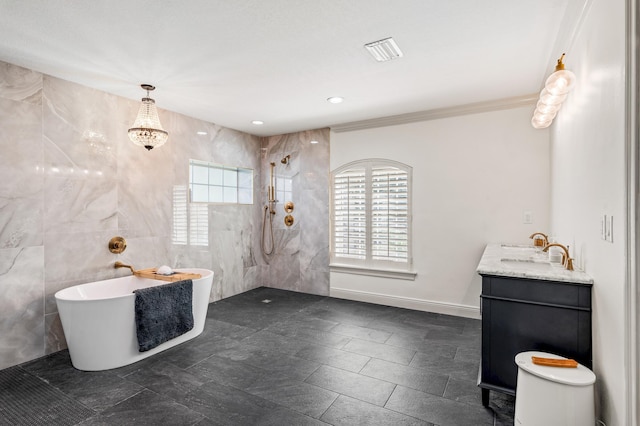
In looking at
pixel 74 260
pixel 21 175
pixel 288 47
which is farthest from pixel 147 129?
pixel 288 47

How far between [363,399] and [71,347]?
95.7 inches

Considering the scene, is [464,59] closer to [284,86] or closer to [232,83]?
[284,86]

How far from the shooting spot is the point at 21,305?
9.40ft

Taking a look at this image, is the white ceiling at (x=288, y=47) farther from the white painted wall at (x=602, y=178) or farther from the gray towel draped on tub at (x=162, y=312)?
the gray towel draped on tub at (x=162, y=312)

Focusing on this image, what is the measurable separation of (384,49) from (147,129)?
2290 mm

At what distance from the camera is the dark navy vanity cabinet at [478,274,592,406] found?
6.14 ft

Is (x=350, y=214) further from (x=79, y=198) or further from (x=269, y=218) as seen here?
(x=79, y=198)

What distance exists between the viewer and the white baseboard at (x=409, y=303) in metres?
4.02

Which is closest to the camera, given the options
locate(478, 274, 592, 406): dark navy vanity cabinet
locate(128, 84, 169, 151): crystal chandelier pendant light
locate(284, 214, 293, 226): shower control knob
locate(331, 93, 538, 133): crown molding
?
locate(478, 274, 592, 406): dark navy vanity cabinet

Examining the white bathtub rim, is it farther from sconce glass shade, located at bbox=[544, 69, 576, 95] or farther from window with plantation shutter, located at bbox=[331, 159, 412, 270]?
sconce glass shade, located at bbox=[544, 69, 576, 95]

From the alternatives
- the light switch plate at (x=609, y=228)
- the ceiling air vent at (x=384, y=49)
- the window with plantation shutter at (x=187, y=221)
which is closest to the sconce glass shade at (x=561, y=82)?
the light switch plate at (x=609, y=228)

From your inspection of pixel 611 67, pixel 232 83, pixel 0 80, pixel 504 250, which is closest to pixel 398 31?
pixel 611 67

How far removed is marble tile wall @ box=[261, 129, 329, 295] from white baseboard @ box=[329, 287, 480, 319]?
347 millimetres

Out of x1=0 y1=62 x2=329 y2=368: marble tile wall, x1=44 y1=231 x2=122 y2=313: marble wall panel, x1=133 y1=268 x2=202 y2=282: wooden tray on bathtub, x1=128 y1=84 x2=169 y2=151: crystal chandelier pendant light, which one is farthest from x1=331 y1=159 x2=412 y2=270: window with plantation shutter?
x1=44 y1=231 x2=122 y2=313: marble wall panel
